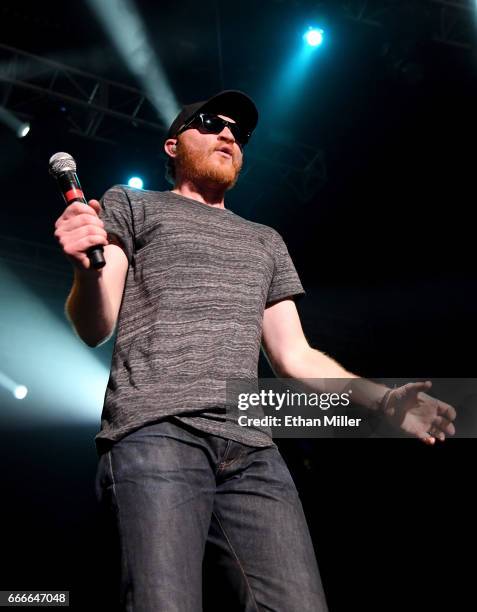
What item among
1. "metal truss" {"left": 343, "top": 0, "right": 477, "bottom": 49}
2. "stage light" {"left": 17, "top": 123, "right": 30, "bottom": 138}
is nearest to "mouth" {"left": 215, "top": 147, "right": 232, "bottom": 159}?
"metal truss" {"left": 343, "top": 0, "right": 477, "bottom": 49}

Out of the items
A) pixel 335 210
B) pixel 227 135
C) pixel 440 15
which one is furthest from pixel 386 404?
pixel 335 210

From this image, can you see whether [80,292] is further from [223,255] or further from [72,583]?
[72,583]

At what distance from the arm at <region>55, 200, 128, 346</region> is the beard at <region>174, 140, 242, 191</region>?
1.58 feet

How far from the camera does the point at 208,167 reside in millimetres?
2168

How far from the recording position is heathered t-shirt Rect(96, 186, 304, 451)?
1537mm

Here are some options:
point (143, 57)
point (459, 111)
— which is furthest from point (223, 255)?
point (459, 111)

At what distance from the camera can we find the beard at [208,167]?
2.16m

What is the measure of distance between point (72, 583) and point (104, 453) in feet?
21.2

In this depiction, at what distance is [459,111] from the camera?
23.1ft

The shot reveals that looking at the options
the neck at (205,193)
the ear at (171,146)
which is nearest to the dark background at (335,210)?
the ear at (171,146)

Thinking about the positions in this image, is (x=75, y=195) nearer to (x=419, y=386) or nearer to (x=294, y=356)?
(x=294, y=356)

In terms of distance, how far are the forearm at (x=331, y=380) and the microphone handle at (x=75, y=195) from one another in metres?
0.74

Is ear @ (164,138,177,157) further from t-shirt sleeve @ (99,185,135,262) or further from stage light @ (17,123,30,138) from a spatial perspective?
stage light @ (17,123,30,138)

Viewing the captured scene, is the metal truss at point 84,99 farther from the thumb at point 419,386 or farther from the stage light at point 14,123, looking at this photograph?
the thumb at point 419,386
